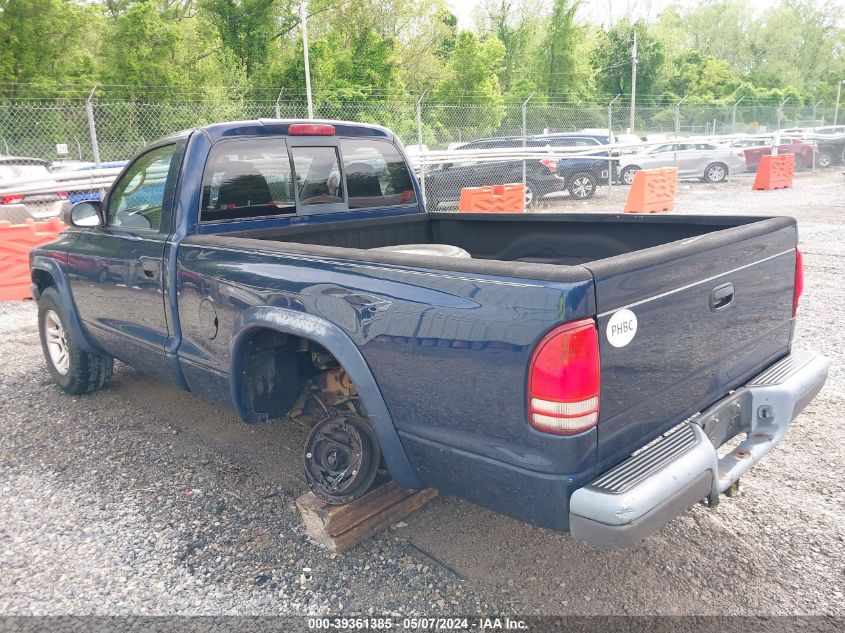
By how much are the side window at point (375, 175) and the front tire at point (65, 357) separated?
221 centimetres

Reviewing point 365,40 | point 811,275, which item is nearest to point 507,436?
point 811,275

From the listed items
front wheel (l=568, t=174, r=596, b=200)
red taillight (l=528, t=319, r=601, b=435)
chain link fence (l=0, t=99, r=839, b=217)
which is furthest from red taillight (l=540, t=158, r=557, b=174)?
red taillight (l=528, t=319, r=601, b=435)

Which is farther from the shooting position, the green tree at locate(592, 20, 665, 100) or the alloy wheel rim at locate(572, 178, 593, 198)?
the green tree at locate(592, 20, 665, 100)

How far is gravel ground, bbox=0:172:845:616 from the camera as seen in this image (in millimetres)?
2775

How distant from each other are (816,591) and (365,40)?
118 ft

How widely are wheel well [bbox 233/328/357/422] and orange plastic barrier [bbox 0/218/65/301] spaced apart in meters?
6.39

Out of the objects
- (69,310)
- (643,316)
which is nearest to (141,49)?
(69,310)

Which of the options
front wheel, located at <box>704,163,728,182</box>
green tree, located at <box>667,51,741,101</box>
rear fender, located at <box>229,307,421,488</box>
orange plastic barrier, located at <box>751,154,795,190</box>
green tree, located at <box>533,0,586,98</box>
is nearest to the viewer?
rear fender, located at <box>229,307,421,488</box>

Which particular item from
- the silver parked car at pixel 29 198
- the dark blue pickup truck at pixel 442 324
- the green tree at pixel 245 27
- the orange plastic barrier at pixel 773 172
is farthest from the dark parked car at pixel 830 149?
the dark blue pickup truck at pixel 442 324

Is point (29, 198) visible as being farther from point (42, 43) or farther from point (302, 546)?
point (42, 43)

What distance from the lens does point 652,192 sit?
50.1 ft

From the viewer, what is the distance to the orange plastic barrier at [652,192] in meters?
14.9

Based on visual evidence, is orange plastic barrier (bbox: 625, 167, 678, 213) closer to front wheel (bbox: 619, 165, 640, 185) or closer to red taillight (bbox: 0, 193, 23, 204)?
front wheel (bbox: 619, 165, 640, 185)

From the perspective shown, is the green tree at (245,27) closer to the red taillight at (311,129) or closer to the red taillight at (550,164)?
the red taillight at (550,164)
